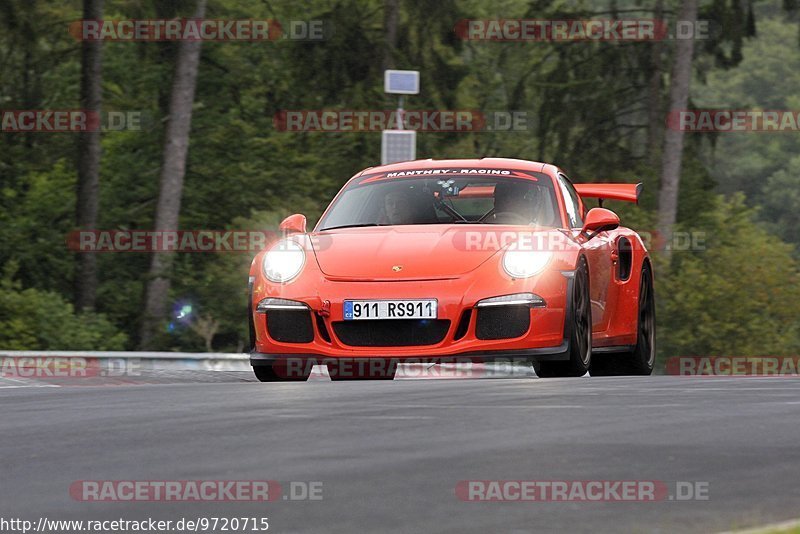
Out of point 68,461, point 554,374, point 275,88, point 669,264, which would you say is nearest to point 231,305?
point 669,264

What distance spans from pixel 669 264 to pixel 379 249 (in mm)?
23517

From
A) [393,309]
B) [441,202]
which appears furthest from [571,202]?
[393,309]

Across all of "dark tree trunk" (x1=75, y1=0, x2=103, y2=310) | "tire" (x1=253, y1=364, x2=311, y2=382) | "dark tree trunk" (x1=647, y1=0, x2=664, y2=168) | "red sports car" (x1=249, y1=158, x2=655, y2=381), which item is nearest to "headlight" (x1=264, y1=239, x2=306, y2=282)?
"red sports car" (x1=249, y1=158, x2=655, y2=381)

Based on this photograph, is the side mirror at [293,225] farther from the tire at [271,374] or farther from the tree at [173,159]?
the tree at [173,159]

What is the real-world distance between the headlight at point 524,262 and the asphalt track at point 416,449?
785 millimetres

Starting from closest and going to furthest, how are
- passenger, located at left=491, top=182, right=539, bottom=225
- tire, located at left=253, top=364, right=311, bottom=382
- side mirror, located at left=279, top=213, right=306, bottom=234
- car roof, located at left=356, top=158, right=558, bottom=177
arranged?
tire, located at left=253, top=364, right=311, bottom=382 < passenger, located at left=491, top=182, right=539, bottom=225 < side mirror, located at left=279, top=213, right=306, bottom=234 < car roof, located at left=356, top=158, right=558, bottom=177

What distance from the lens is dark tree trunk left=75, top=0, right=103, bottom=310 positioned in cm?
3256

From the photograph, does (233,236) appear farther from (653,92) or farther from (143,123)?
(653,92)

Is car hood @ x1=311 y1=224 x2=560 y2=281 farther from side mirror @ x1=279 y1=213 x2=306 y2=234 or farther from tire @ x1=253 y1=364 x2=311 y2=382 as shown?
tire @ x1=253 y1=364 x2=311 y2=382

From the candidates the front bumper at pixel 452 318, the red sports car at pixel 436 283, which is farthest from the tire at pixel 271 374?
the front bumper at pixel 452 318

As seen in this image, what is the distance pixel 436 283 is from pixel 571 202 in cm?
233

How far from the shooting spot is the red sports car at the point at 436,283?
10469 millimetres

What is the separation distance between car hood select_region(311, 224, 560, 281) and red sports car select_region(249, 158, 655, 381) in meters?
0.01

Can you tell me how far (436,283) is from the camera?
10.5 m
